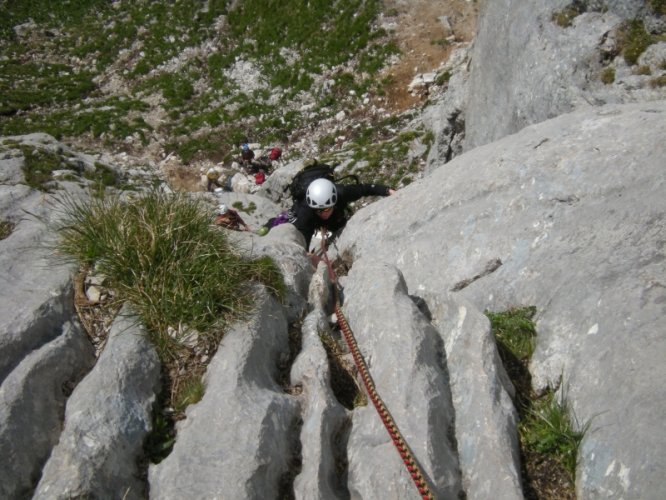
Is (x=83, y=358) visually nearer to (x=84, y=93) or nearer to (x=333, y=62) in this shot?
(x=333, y=62)

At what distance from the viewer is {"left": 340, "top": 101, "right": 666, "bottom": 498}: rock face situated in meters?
4.79

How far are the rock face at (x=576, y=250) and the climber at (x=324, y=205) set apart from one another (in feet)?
3.90

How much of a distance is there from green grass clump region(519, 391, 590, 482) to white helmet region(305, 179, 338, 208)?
6.38m

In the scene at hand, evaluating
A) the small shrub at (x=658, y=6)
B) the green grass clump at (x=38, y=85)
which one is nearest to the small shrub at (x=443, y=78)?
the small shrub at (x=658, y=6)

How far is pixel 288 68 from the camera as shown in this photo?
109ft

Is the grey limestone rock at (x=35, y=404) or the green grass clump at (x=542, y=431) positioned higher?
the grey limestone rock at (x=35, y=404)

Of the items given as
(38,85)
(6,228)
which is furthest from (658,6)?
(38,85)

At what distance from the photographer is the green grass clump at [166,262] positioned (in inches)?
248

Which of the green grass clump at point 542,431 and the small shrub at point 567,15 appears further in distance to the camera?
the small shrub at point 567,15

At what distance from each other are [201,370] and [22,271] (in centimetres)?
287

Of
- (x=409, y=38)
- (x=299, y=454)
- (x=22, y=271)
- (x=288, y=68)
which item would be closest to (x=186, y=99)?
(x=288, y=68)

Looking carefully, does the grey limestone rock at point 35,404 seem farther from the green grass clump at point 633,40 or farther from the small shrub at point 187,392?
the green grass clump at point 633,40

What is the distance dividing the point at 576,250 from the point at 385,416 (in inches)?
128

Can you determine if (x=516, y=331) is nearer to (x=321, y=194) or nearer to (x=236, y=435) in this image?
(x=236, y=435)
